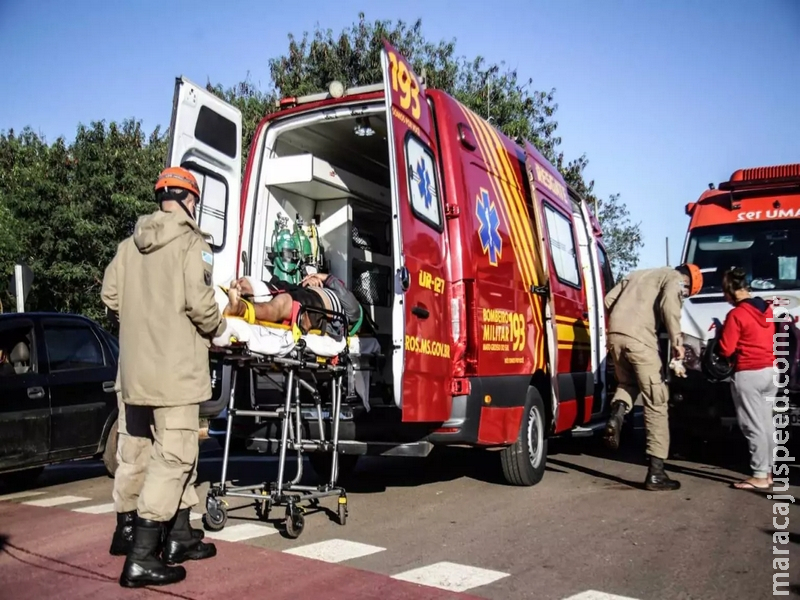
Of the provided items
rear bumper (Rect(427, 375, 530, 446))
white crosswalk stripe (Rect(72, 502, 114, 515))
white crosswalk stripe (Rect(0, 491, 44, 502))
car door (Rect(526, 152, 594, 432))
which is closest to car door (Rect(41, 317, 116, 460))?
white crosswalk stripe (Rect(0, 491, 44, 502))

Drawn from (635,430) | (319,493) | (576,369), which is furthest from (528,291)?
(635,430)

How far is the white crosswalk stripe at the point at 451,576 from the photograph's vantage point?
430cm

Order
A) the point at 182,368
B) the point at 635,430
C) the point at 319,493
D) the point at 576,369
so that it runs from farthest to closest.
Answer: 1. the point at 635,430
2. the point at 576,369
3. the point at 319,493
4. the point at 182,368

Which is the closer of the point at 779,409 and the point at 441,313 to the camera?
the point at 441,313

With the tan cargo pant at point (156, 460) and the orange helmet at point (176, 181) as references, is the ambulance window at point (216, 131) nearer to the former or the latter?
the orange helmet at point (176, 181)

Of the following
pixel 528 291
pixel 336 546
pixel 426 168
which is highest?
pixel 426 168

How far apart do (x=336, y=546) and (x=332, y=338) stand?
4.66 feet

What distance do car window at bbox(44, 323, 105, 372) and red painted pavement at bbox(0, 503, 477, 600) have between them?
2802mm

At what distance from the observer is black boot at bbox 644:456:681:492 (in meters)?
6.95

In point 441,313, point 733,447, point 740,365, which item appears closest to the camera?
point 441,313

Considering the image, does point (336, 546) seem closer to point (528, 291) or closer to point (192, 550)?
point (192, 550)

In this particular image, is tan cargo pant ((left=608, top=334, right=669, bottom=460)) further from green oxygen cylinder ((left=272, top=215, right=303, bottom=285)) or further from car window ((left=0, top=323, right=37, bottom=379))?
car window ((left=0, top=323, right=37, bottom=379))

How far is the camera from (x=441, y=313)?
238 inches

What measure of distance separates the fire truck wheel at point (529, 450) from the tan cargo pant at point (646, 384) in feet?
2.48
